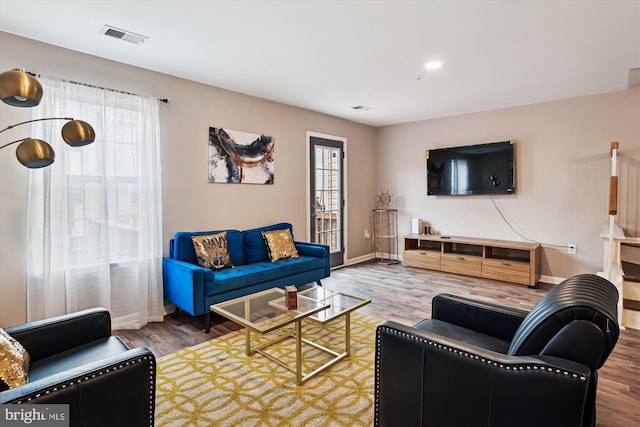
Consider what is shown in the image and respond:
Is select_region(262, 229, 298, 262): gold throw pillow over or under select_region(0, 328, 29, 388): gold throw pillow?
over

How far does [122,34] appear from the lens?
264 cm

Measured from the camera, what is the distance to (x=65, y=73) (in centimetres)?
292

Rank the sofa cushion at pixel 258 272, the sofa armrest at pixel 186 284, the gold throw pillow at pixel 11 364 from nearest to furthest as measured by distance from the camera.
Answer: the gold throw pillow at pixel 11 364
the sofa armrest at pixel 186 284
the sofa cushion at pixel 258 272

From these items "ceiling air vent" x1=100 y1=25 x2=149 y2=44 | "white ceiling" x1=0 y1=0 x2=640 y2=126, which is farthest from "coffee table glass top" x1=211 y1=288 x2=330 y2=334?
"ceiling air vent" x1=100 y1=25 x2=149 y2=44

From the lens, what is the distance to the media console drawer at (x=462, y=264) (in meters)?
4.87

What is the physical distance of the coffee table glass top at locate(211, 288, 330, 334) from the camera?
7.35ft

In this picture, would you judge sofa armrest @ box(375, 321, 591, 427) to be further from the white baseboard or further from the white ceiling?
the white baseboard

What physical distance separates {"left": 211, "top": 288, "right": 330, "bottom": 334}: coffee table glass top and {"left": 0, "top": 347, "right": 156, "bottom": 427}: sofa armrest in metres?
0.81

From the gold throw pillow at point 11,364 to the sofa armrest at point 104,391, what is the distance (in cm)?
17

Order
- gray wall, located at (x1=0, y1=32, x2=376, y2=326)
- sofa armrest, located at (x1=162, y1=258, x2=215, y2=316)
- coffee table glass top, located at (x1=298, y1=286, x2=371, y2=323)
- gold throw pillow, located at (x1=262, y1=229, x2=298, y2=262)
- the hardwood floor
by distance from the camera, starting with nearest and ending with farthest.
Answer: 1. the hardwood floor
2. coffee table glass top, located at (x1=298, y1=286, x2=371, y2=323)
3. gray wall, located at (x1=0, y1=32, x2=376, y2=326)
4. sofa armrest, located at (x1=162, y1=258, x2=215, y2=316)
5. gold throw pillow, located at (x1=262, y1=229, x2=298, y2=262)

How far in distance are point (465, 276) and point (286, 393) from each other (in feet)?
12.4

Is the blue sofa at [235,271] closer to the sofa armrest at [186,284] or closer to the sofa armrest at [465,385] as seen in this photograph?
the sofa armrest at [186,284]

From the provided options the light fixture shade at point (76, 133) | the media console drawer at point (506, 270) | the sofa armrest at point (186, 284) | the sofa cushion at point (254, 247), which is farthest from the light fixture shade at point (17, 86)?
the media console drawer at point (506, 270)

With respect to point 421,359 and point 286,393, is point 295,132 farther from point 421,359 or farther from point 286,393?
point 421,359
